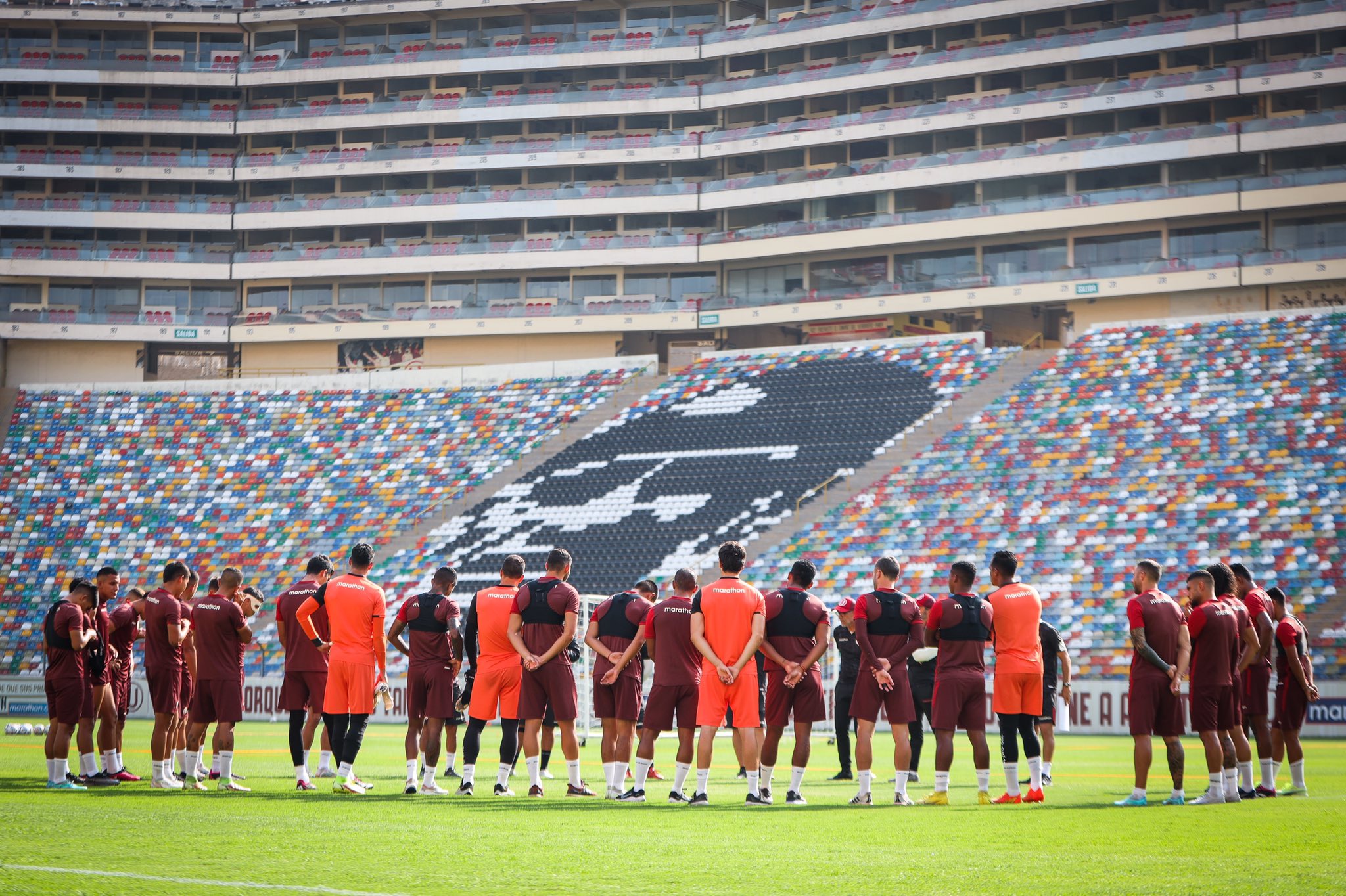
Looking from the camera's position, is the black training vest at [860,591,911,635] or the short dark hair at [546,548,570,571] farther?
the black training vest at [860,591,911,635]

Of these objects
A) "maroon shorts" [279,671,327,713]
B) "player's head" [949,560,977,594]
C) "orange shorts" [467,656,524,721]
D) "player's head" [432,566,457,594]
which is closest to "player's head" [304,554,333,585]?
"maroon shorts" [279,671,327,713]

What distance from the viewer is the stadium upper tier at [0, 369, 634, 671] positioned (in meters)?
42.7

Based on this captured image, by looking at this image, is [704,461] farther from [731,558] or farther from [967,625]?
[731,558]

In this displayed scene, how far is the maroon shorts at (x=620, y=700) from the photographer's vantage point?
13.9 m

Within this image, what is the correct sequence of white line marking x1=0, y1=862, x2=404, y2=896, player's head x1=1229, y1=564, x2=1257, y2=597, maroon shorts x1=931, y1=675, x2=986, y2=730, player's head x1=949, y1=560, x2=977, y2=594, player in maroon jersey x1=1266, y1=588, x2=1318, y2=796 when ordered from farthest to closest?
player's head x1=1229, y1=564, x2=1257, y2=597
player in maroon jersey x1=1266, y1=588, x2=1318, y2=796
maroon shorts x1=931, y1=675, x2=986, y2=730
player's head x1=949, y1=560, x2=977, y2=594
white line marking x1=0, y1=862, x2=404, y2=896

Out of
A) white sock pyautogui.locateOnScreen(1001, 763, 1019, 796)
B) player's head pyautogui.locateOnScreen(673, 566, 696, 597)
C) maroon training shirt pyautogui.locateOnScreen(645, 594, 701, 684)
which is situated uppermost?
player's head pyautogui.locateOnScreen(673, 566, 696, 597)

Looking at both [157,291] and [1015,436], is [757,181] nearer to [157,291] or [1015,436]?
[1015,436]

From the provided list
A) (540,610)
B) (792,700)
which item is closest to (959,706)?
(792,700)

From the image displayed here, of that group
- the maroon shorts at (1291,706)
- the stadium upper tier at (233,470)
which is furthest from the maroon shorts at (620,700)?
the stadium upper tier at (233,470)

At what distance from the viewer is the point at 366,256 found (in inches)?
2382

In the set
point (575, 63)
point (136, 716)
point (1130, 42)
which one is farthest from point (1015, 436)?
point (575, 63)

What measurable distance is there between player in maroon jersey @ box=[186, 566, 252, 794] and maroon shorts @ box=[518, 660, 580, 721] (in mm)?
3061

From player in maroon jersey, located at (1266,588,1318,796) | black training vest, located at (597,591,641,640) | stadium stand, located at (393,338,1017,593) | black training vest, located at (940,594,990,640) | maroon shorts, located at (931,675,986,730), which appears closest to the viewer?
maroon shorts, located at (931,675,986,730)

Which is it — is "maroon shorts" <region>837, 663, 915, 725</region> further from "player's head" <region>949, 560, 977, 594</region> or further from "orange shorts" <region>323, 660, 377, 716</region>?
"orange shorts" <region>323, 660, 377, 716</region>
